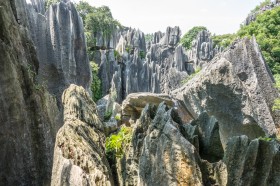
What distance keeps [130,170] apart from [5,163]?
164 centimetres

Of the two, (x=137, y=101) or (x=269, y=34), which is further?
(x=269, y=34)

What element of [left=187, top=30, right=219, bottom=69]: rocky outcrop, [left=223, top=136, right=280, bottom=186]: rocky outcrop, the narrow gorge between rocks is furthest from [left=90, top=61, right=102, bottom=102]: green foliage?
[left=223, top=136, right=280, bottom=186]: rocky outcrop

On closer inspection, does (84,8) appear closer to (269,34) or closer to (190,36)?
(190,36)

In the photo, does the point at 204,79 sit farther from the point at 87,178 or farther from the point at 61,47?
the point at 61,47

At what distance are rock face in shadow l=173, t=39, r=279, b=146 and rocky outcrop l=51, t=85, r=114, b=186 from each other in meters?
2.67

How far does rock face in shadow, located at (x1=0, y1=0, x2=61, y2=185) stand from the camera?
428 cm

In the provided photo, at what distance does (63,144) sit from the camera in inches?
147

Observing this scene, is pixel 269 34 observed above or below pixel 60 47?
above

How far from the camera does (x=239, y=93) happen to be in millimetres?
6574

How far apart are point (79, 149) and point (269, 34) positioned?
2458 cm

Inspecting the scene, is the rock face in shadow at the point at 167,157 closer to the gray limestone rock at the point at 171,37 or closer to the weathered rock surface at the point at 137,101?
the weathered rock surface at the point at 137,101

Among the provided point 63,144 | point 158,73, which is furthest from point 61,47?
point 158,73

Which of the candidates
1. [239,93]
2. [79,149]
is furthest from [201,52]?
[79,149]

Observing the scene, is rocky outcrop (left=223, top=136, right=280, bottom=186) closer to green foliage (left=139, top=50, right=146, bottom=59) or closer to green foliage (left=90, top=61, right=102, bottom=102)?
green foliage (left=90, top=61, right=102, bottom=102)
